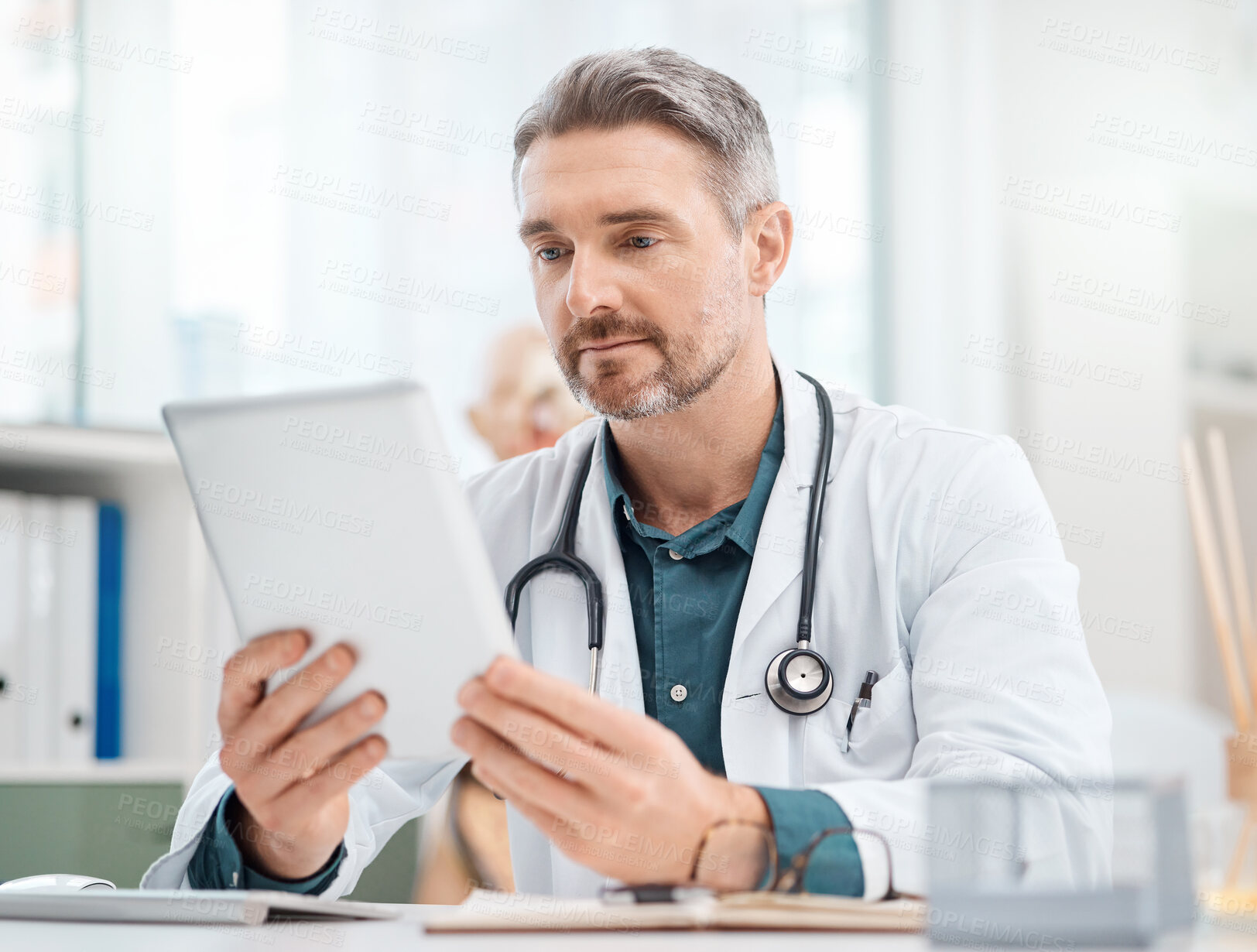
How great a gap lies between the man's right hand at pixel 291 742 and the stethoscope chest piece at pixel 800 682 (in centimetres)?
44

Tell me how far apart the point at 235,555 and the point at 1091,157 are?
2.18 m

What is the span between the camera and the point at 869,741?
1207 mm

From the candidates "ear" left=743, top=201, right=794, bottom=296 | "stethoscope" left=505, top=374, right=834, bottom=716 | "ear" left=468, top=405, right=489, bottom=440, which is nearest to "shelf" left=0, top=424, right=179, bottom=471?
"ear" left=468, top=405, right=489, bottom=440

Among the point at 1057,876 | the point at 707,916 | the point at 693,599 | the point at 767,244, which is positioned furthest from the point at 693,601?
the point at 1057,876

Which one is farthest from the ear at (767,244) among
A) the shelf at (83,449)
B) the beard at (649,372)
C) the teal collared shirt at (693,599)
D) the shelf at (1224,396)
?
the shelf at (1224,396)

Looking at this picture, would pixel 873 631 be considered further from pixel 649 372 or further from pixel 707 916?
pixel 707 916

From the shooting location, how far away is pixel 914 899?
849 mm

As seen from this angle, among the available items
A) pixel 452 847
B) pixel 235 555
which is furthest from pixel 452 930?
pixel 452 847

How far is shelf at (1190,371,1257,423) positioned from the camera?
2.32 m

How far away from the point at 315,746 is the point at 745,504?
2.11 ft

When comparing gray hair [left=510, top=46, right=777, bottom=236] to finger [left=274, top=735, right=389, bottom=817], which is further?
gray hair [left=510, top=46, right=777, bottom=236]

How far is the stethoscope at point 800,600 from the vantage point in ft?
3.93

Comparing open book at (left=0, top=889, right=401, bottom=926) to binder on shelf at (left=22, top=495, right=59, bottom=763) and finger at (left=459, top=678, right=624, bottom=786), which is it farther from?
binder on shelf at (left=22, top=495, right=59, bottom=763)

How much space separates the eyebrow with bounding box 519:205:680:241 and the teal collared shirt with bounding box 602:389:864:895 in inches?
11.5
